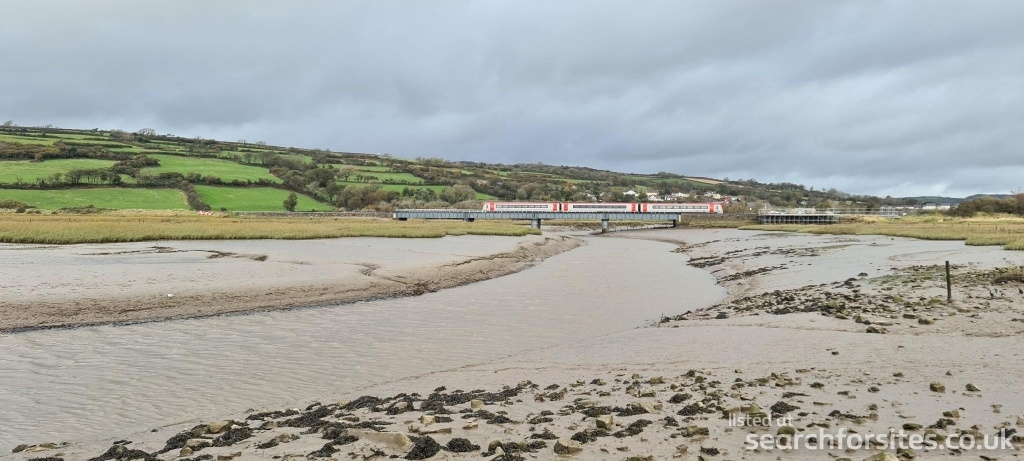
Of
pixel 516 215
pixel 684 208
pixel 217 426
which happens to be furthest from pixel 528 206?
pixel 217 426

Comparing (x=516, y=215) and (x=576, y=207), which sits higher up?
(x=576, y=207)

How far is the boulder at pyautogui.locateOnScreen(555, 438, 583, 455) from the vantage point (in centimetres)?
630

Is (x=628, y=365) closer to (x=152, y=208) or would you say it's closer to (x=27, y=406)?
(x=27, y=406)

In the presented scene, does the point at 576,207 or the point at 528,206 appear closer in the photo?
the point at 528,206

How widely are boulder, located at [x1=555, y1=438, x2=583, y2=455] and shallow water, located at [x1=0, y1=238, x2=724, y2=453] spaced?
5.16m

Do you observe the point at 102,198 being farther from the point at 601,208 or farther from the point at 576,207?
the point at 601,208

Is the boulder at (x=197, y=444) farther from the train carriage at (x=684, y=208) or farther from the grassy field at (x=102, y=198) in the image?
the train carriage at (x=684, y=208)

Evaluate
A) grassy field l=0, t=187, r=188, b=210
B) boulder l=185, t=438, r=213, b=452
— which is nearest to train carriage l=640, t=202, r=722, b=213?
grassy field l=0, t=187, r=188, b=210

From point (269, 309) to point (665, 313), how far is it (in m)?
13.1

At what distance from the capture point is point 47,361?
12.6 meters

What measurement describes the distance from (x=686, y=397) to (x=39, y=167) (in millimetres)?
134966

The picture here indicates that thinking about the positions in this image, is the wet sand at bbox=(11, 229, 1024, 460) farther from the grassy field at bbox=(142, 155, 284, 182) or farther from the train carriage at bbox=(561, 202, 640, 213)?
the grassy field at bbox=(142, 155, 284, 182)

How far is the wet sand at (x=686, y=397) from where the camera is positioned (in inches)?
260

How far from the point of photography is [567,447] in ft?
20.8
